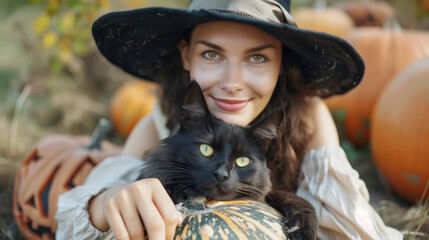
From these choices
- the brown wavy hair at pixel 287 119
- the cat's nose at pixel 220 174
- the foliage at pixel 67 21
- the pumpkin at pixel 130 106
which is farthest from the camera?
the pumpkin at pixel 130 106

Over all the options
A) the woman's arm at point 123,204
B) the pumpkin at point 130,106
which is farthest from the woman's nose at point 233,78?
the pumpkin at point 130,106

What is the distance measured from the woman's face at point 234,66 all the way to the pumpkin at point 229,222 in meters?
0.44

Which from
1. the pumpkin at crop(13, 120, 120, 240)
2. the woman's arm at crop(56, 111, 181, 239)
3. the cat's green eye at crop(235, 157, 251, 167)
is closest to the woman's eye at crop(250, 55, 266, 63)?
the cat's green eye at crop(235, 157, 251, 167)

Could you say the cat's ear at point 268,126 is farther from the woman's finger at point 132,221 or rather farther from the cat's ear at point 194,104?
the woman's finger at point 132,221

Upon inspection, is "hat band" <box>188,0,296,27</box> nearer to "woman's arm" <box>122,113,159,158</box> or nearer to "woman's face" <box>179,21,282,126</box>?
"woman's face" <box>179,21,282,126</box>

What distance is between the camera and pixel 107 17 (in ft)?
5.63

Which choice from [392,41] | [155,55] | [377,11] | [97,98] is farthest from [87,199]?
[377,11]

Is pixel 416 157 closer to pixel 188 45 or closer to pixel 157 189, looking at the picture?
pixel 188 45

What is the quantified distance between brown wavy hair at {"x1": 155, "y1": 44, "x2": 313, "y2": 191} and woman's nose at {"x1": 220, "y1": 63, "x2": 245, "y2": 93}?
33 centimetres

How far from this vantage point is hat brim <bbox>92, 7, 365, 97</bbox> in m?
1.61

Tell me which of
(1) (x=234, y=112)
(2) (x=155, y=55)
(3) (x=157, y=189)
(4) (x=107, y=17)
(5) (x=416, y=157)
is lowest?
(5) (x=416, y=157)

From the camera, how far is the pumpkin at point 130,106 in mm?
4512

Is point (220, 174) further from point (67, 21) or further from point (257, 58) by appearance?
point (67, 21)

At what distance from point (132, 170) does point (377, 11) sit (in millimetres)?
5518
